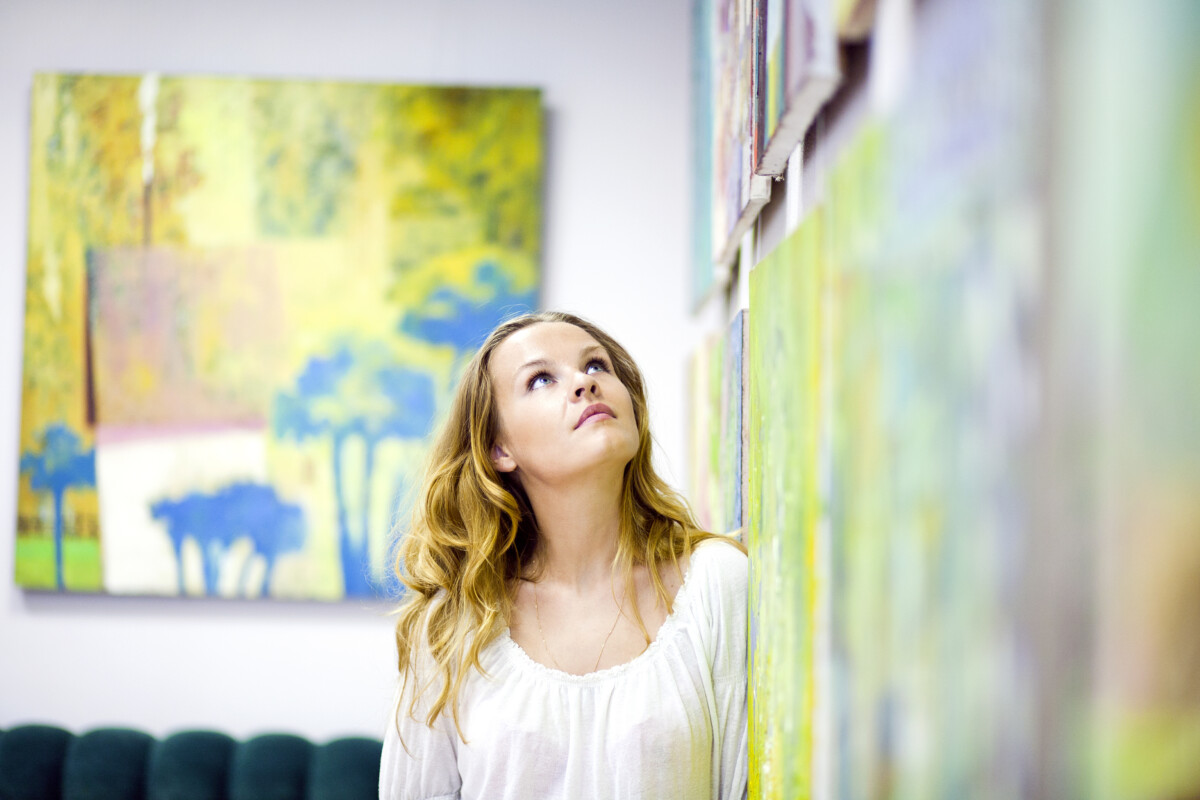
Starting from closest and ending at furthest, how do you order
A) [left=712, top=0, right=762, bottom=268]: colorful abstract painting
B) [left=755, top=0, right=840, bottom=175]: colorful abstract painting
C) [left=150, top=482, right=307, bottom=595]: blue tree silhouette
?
[left=755, top=0, right=840, bottom=175]: colorful abstract painting < [left=712, top=0, right=762, bottom=268]: colorful abstract painting < [left=150, top=482, right=307, bottom=595]: blue tree silhouette

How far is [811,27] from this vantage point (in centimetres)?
59

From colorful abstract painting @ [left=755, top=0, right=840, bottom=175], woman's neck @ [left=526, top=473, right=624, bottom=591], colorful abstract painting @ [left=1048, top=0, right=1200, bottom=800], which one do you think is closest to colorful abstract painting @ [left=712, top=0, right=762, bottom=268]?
colorful abstract painting @ [left=755, top=0, right=840, bottom=175]

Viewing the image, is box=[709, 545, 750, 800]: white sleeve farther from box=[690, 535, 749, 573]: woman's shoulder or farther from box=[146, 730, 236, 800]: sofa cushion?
box=[146, 730, 236, 800]: sofa cushion

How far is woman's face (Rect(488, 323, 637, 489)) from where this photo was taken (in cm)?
116

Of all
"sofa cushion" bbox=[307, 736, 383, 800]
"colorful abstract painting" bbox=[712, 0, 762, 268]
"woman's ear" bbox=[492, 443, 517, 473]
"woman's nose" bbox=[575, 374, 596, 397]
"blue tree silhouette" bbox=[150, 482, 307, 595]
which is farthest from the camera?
"blue tree silhouette" bbox=[150, 482, 307, 595]

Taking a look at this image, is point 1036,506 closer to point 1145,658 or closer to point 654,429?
point 1145,658

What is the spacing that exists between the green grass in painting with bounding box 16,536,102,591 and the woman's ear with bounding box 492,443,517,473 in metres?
1.35

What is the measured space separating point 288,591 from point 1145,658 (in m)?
2.14

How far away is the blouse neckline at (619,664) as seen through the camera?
110cm

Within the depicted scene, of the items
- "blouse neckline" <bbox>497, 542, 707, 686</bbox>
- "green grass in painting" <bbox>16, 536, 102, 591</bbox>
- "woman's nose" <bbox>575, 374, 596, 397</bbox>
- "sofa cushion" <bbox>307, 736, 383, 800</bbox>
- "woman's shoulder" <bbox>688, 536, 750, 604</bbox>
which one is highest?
"woman's nose" <bbox>575, 374, 596, 397</bbox>

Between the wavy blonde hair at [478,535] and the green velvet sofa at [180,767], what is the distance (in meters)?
0.81

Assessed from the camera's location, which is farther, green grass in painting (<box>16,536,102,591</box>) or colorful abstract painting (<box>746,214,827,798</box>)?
green grass in painting (<box>16,536,102,591</box>)

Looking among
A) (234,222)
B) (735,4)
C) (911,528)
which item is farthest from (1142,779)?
(234,222)

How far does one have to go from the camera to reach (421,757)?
1.23 m
